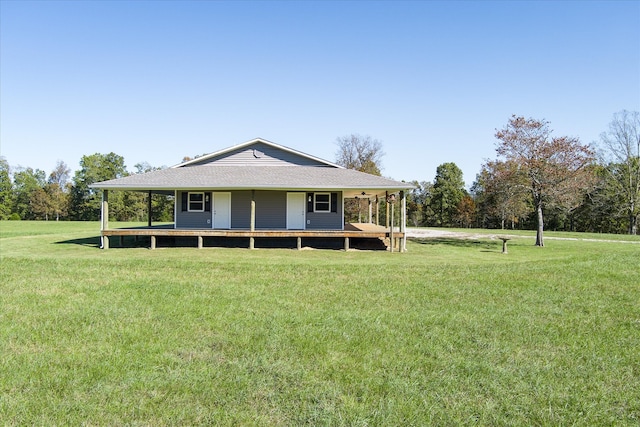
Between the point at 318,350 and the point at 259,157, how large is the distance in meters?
17.0

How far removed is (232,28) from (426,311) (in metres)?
14.7

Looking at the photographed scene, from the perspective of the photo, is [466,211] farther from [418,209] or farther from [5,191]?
[5,191]

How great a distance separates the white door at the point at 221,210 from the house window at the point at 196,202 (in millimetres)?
632

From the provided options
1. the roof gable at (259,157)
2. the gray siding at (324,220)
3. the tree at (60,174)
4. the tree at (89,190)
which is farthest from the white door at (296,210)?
the tree at (60,174)

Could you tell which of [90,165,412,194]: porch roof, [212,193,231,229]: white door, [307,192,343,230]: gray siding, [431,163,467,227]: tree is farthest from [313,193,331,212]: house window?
[431,163,467,227]: tree

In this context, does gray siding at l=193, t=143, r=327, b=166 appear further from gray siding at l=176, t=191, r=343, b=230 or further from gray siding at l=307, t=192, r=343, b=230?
gray siding at l=307, t=192, r=343, b=230

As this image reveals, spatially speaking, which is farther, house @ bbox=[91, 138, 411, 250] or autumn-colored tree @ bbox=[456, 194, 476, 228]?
autumn-colored tree @ bbox=[456, 194, 476, 228]

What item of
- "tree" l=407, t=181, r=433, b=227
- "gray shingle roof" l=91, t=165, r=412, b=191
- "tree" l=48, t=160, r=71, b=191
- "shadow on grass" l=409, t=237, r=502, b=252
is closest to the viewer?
"gray shingle roof" l=91, t=165, r=412, b=191

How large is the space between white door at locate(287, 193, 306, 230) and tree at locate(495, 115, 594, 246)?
10.7 metres

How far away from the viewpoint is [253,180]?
17.7m

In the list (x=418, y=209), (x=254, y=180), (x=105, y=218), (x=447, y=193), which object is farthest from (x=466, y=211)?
(x=105, y=218)

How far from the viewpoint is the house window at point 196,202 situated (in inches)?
752

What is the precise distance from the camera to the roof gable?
20.7 m

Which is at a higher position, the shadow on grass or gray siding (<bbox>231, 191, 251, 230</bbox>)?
gray siding (<bbox>231, 191, 251, 230</bbox>)
